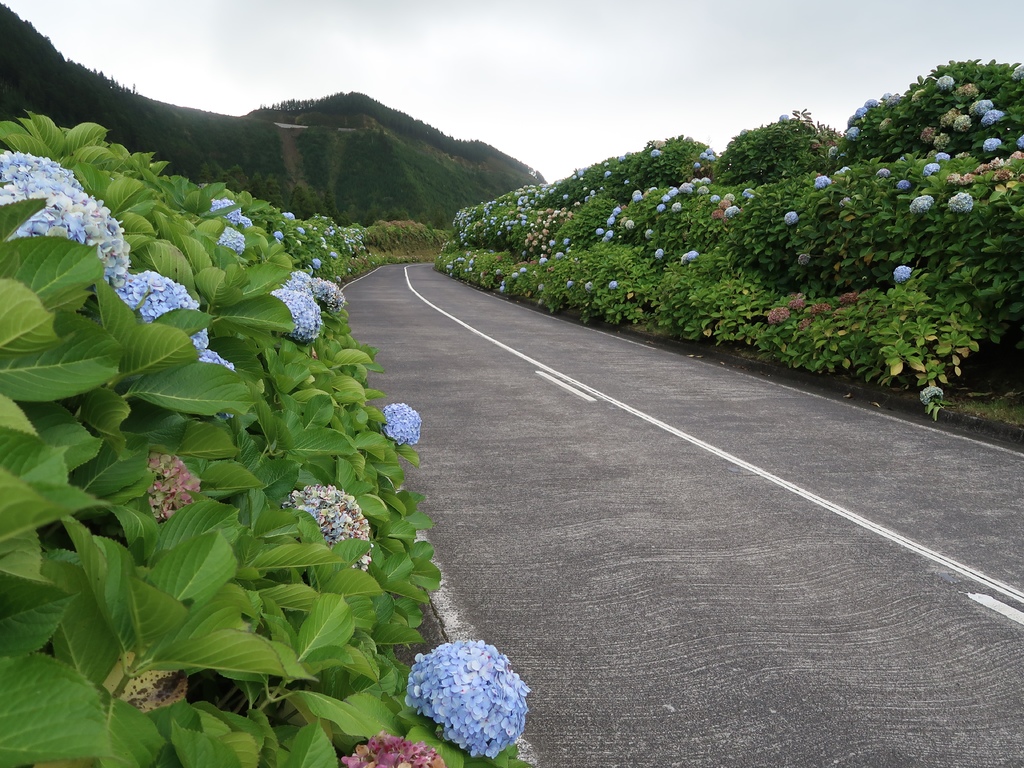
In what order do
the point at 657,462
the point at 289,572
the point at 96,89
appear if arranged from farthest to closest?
the point at 96,89 < the point at 657,462 < the point at 289,572

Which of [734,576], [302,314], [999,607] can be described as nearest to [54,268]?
[302,314]

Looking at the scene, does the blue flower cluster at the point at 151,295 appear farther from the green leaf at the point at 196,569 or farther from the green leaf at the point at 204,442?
the green leaf at the point at 196,569

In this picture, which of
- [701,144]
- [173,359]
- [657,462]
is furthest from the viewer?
[701,144]

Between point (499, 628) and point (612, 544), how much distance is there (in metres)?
1.16

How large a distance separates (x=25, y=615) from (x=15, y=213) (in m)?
0.53

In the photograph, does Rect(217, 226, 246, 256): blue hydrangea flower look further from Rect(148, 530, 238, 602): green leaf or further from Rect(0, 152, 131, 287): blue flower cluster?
Rect(148, 530, 238, 602): green leaf

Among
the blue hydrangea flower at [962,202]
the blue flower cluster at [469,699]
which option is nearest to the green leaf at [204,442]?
the blue flower cluster at [469,699]

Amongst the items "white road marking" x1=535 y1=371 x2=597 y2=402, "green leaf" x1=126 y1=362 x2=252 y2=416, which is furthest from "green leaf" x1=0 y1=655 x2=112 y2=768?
"white road marking" x1=535 y1=371 x2=597 y2=402

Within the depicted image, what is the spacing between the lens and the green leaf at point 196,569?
0.87 metres

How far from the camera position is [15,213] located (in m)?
0.91

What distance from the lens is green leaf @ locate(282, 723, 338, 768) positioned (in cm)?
104

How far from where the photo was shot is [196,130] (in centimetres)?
13712

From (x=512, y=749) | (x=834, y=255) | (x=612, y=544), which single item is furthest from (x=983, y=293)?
(x=512, y=749)

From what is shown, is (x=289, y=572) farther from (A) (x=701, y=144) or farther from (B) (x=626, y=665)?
(A) (x=701, y=144)
